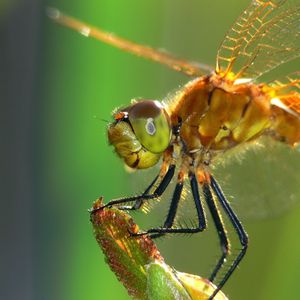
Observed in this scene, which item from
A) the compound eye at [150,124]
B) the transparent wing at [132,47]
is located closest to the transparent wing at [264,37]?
the transparent wing at [132,47]

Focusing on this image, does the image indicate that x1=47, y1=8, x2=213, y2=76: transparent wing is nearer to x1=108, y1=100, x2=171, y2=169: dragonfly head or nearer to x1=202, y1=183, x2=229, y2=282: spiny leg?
x1=108, y1=100, x2=171, y2=169: dragonfly head

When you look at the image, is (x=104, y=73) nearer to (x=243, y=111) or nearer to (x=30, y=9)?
(x=243, y=111)

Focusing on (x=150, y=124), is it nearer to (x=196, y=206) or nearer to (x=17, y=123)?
(x=196, y=206)

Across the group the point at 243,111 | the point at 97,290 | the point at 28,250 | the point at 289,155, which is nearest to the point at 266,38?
the point at 243,111

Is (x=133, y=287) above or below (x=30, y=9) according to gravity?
below

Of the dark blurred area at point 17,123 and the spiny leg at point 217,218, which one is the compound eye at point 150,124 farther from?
the dark blurred area at point 17,123
